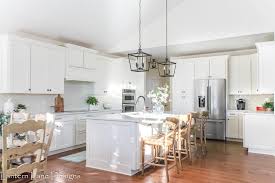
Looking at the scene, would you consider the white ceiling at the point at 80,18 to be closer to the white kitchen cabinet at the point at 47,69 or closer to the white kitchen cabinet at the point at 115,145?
the white kitchen cabinet at the point at 47,69

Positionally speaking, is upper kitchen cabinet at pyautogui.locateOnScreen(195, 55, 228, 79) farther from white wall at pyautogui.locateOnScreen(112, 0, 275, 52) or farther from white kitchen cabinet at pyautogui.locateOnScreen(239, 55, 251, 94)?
white wall at pyautogui.locateOnScreen(112, 0, 275, 52)

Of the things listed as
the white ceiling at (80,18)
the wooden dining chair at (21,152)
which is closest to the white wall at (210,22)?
the white ceiling at (80,18)

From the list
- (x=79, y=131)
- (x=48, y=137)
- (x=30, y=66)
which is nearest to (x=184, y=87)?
(x=79, y=131)

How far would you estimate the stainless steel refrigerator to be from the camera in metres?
6.68

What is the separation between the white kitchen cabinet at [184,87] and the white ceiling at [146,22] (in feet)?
1.78

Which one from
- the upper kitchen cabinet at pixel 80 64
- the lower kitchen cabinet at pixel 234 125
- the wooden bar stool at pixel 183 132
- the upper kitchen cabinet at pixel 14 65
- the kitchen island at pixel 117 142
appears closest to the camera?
the kitchen island at pixel 117 142

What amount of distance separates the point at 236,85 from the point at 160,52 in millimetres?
2418

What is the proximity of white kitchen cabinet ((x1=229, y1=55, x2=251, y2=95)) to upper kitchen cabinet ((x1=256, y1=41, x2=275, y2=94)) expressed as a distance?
132 cm

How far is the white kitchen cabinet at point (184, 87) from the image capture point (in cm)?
721

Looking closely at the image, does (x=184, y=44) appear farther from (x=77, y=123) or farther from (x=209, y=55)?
(x=77, y=123)

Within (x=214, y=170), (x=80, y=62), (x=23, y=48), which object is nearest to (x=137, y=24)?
(x=80, y=62)

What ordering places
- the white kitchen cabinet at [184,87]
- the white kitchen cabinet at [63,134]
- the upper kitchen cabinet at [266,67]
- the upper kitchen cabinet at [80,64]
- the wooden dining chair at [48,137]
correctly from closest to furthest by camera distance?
the wooden dining chair at [48,137] → the white kitchen cabinet at [63,134] → the upper kitchen cabinet at [266,67] → the upper kitchen cabinet at [80,64] → the white kitchen cabinet at [184,87]

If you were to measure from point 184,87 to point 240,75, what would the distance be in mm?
1627

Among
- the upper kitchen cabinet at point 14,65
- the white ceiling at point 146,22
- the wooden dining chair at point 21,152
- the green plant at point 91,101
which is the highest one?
the white ceiling at point 146,22
